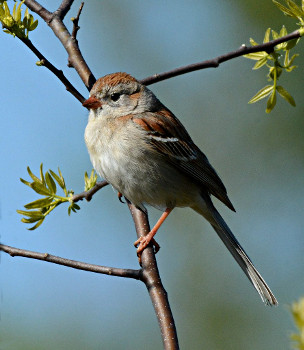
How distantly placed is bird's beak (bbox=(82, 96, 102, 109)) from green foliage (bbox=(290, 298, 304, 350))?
2728 millimetres

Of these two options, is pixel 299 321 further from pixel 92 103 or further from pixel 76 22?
pixel 92 103

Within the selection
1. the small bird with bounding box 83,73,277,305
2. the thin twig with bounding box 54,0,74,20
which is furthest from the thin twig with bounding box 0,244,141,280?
the thin twig with bounding box 54,0,74,20

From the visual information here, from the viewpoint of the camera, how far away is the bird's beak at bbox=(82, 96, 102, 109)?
368 centimetres

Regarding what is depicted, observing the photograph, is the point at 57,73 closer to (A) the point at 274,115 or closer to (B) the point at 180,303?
(B) the point at 180,303

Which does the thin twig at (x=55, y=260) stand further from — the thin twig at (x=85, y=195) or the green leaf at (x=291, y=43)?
the green leaf at (x=291, y=43)

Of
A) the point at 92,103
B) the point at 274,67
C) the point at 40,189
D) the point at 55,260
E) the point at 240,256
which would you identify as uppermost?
the point at 92,103

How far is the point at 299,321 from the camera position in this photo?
42.1 inches

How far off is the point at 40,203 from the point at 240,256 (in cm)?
176

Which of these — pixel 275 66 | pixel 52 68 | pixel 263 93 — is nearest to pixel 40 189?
pixel 52 68

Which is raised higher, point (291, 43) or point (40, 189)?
point (291, 43)

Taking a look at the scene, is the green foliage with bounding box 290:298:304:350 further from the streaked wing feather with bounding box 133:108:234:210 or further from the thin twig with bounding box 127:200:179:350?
the streaked wing feather with bounding box 133:108:234:210

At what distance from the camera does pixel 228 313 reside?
19.0ft

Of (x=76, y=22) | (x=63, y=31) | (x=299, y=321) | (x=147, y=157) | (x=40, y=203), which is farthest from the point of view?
(x=147, y=157)

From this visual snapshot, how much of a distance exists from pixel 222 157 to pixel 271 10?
1.84 metres
